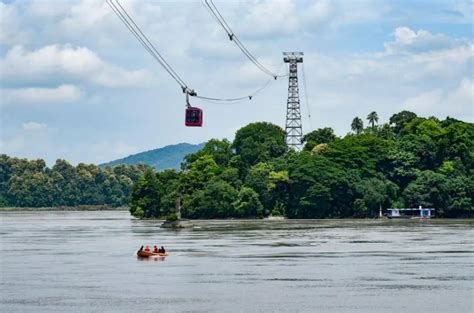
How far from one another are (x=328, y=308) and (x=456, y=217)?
120547 mm

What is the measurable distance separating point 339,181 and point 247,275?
95.9 meters

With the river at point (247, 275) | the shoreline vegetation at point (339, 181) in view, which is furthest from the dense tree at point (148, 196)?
the river at point (247, 275)

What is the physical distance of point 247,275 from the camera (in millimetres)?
64625

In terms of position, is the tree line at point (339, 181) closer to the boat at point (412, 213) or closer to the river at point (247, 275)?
the boat at point (412, 213)

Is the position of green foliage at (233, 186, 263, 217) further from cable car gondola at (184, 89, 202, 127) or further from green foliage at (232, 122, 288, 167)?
cable car gondola at (184, 89, 202, 127)

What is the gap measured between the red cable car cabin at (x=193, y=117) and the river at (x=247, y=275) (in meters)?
9.92

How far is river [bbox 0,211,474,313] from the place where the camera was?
170ft

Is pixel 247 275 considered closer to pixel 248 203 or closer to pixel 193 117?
pixel 193 117

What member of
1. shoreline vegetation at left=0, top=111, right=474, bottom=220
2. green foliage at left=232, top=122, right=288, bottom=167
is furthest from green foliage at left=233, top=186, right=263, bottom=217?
green foliage at left=232, top=122, right=288, bottom=167

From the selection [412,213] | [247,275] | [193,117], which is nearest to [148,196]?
[412,213]

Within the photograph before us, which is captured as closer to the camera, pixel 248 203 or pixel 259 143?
pixel 248 203

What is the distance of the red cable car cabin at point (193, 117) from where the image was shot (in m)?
68.9

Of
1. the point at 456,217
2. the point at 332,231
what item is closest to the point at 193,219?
the point at 456,217

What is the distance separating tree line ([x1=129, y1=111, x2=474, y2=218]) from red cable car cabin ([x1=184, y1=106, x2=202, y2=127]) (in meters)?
89.8
